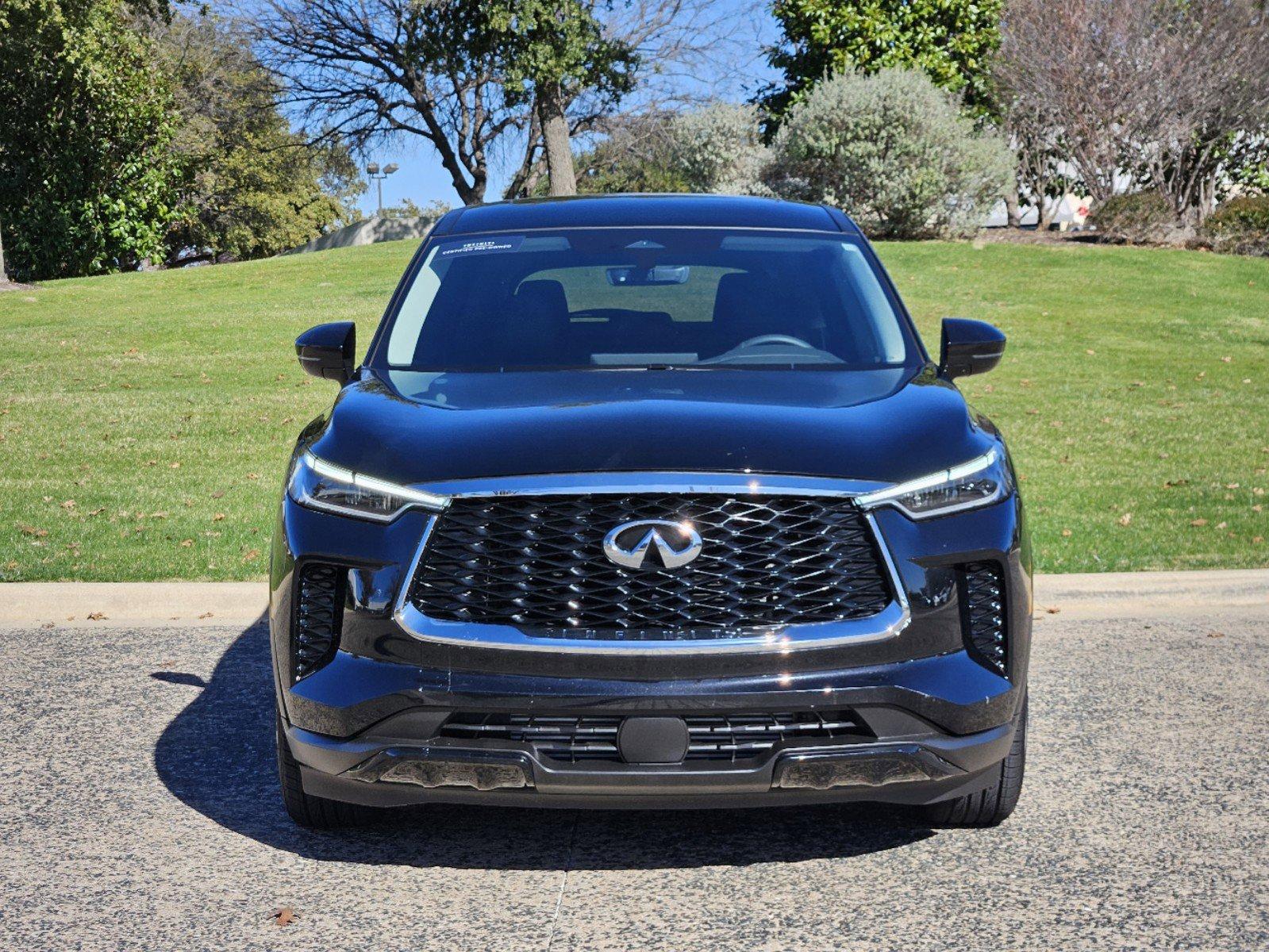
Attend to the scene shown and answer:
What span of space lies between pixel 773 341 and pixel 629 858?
5.80ft

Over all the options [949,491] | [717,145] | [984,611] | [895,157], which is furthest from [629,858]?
[717,145]

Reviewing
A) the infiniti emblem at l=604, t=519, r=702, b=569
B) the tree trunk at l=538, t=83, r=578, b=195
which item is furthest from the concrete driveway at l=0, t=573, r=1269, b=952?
the tree trunk at l=538, t=83, r=578, b=195

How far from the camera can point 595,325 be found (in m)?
5.05

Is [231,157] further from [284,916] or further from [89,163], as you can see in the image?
[284,916]

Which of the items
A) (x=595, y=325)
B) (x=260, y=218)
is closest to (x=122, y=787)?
(x=595, y=325)

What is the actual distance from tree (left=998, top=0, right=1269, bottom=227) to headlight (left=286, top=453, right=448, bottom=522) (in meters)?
26.7

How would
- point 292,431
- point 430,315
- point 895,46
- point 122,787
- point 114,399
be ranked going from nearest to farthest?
point 122,787
point 430,315
point 292,431
point 114,399
point 895,46

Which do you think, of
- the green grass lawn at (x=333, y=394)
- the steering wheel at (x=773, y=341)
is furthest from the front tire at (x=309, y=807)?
the green grass lawn at (x=333, y=394)

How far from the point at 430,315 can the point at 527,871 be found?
6.52 feet

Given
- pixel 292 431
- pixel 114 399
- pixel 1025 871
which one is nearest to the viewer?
pixel 1025 871

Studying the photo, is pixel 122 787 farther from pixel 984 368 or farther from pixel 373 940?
pixel 984 368

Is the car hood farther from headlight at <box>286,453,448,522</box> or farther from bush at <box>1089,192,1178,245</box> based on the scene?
bush at <box>1089,192,1178,245</box>

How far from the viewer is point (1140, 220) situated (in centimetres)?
2802

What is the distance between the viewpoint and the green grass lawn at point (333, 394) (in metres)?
8.84
